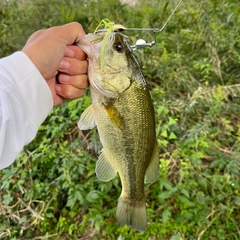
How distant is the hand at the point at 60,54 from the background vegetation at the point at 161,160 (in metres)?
1.17

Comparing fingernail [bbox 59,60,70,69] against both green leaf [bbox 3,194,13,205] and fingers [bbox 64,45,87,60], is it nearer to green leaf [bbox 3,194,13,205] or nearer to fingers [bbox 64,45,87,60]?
fingers [bbox 64,45,87,60]

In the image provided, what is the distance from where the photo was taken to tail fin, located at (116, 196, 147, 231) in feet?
4.58

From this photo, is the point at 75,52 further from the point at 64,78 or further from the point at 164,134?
the point at 164,134

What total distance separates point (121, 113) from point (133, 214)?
518mm

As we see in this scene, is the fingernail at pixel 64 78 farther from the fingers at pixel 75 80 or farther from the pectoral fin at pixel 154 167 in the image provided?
the pectoral fin at pixel 154 167

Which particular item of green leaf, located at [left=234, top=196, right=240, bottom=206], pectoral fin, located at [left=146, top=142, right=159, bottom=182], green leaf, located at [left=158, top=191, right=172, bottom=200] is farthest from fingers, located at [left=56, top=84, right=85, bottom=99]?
green leaf, located at [left=234, top=196, right=240, bottom=206]

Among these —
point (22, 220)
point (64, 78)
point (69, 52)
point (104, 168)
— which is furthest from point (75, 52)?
point (22, 220)

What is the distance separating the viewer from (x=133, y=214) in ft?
4.60

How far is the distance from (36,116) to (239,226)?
5.84 feet

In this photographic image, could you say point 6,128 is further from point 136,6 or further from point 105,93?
point 136,6

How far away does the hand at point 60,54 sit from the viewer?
1.17m

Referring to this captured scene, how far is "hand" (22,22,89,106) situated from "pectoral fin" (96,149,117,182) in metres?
0.32

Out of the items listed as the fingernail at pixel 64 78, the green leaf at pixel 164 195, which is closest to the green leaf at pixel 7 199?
the green leaf at pixel 164 195

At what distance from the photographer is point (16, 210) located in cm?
245
